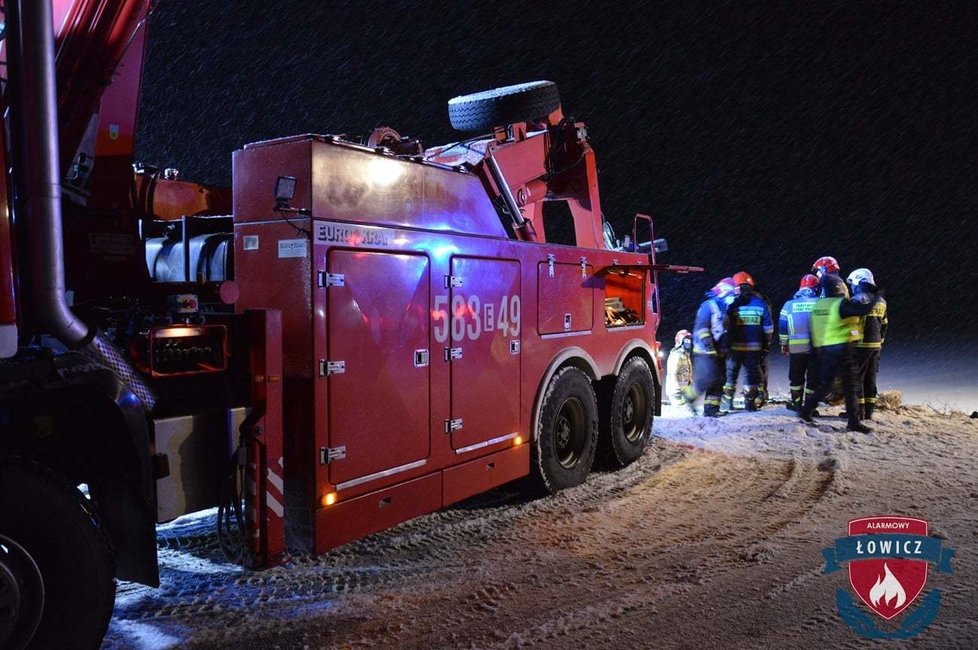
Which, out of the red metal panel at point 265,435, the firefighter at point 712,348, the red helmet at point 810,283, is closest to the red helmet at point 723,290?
the firefighter at point 712,348

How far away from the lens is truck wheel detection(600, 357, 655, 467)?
24.0ft

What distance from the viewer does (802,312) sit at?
34.2ft

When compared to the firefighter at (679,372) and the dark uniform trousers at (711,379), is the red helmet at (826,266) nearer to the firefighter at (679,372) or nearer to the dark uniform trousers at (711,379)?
the dark uniform trousers at (711,379)

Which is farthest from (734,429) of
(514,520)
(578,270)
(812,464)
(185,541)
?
(185,541)

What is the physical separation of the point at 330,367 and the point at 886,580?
3556mm

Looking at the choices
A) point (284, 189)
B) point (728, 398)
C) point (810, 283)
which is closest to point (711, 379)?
point (728, 398)

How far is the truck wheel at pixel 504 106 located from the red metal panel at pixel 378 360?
295cm

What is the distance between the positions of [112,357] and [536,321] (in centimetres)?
352

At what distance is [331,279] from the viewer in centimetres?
414

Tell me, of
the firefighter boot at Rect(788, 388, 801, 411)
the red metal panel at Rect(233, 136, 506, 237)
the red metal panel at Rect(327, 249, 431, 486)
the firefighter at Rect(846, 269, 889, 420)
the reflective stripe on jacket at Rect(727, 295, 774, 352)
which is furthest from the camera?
the reflective stripe on jacket at Rect(727, 295, 774, 352)

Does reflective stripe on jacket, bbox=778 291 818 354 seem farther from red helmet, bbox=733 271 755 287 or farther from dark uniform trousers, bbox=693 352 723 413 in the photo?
dark uniform trousers, bbox=693 352 723 413

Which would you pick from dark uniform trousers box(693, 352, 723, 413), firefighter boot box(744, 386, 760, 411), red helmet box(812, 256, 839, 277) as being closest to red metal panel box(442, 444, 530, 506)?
dark uniform trousers box(693, 352, 723, 413)

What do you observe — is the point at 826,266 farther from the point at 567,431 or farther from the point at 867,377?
the point at 567,431

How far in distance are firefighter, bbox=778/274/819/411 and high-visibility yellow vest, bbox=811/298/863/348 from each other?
1.13ft
